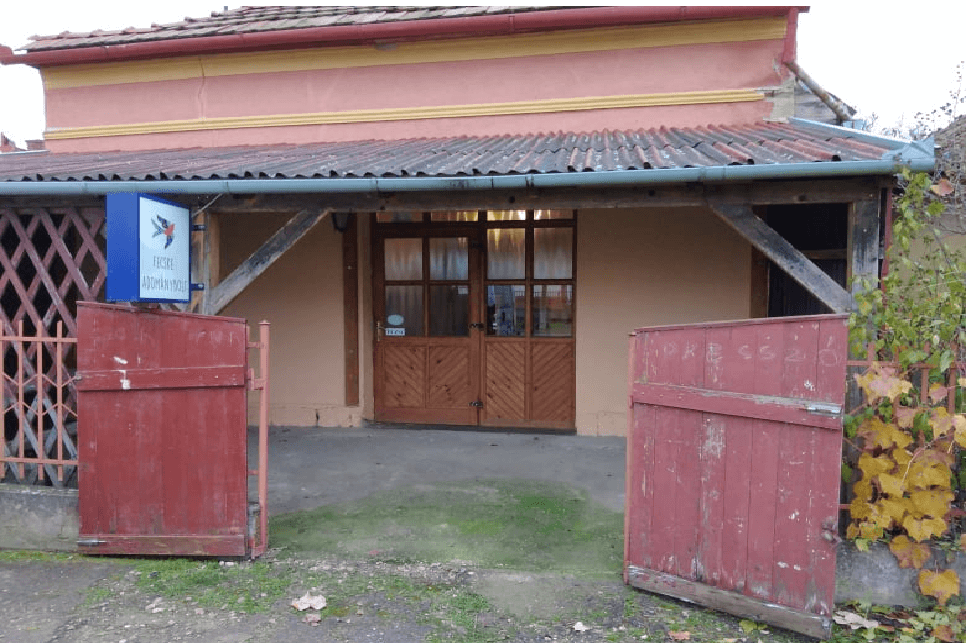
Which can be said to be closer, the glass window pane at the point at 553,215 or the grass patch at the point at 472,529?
the grass patch at the point at 472,529

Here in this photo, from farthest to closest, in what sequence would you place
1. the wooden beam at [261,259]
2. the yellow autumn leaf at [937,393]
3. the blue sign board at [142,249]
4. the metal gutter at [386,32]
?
the metal gutter at [386,32] < the wooden beam at [261,259] < the blue sign board at [142,249] < the yellow autumn leaf at [937,393]

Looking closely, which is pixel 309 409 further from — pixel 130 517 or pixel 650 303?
pixel 650 303

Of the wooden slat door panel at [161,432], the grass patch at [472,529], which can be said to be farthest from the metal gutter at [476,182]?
the grass patch at [472,529]

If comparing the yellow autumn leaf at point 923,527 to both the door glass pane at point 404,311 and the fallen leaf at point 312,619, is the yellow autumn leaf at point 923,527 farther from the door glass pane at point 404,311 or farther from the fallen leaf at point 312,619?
the door glass pane at point 404,311

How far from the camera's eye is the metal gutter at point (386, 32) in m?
6.37

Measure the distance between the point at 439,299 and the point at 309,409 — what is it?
6.27ft

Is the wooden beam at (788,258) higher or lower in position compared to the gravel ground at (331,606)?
higher

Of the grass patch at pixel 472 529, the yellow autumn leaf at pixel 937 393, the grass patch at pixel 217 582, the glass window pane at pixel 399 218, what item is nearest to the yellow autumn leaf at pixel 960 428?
the yellow autumn leaf at pixel 937 393

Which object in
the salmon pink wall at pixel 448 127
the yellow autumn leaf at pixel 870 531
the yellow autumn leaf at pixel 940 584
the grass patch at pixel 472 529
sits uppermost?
the salmon pink wall at pixel 448 127

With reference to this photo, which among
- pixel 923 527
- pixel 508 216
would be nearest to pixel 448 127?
pixel 508 216

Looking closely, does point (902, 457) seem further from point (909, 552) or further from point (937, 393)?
point (909, 552)

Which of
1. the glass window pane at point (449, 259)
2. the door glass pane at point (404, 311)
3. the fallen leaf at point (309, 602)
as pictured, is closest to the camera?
the fallen leaf at point (309, 602)

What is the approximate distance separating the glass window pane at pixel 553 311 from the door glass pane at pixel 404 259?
1355mm

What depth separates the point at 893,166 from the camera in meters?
3.71
